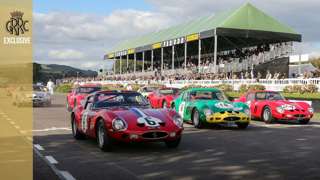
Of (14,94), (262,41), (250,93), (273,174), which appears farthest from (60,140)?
(262,41)

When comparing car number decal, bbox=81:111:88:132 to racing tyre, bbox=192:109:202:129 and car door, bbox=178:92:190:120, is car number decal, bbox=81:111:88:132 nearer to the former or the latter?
A: racing tyre, bbox=192:109:202:129

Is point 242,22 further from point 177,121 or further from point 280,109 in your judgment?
point 177,121

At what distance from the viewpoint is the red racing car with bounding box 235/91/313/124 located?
1961 cm

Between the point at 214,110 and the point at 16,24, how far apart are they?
30.4 meters

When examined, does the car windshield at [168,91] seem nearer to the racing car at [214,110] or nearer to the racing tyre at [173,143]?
the racing car at [214,110]

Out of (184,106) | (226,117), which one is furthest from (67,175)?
(184,106)

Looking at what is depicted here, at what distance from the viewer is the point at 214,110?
16.7 metres

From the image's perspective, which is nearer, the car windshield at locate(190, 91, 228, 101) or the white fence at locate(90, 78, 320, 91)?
the car windshield at locate(190, 91, 228, 101)

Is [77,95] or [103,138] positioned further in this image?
[77,95]

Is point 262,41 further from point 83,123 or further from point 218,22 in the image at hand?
point 83,123

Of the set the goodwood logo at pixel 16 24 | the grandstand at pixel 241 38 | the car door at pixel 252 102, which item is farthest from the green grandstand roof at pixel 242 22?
the car door at pixel 252 102

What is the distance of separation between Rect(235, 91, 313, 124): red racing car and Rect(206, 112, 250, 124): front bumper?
Answer: 333cm

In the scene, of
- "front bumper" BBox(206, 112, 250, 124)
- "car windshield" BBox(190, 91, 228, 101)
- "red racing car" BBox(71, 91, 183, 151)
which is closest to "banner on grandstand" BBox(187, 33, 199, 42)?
"car windshield" BBox(190, 91, 228, 101)

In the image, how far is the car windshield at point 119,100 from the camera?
42.1ft
